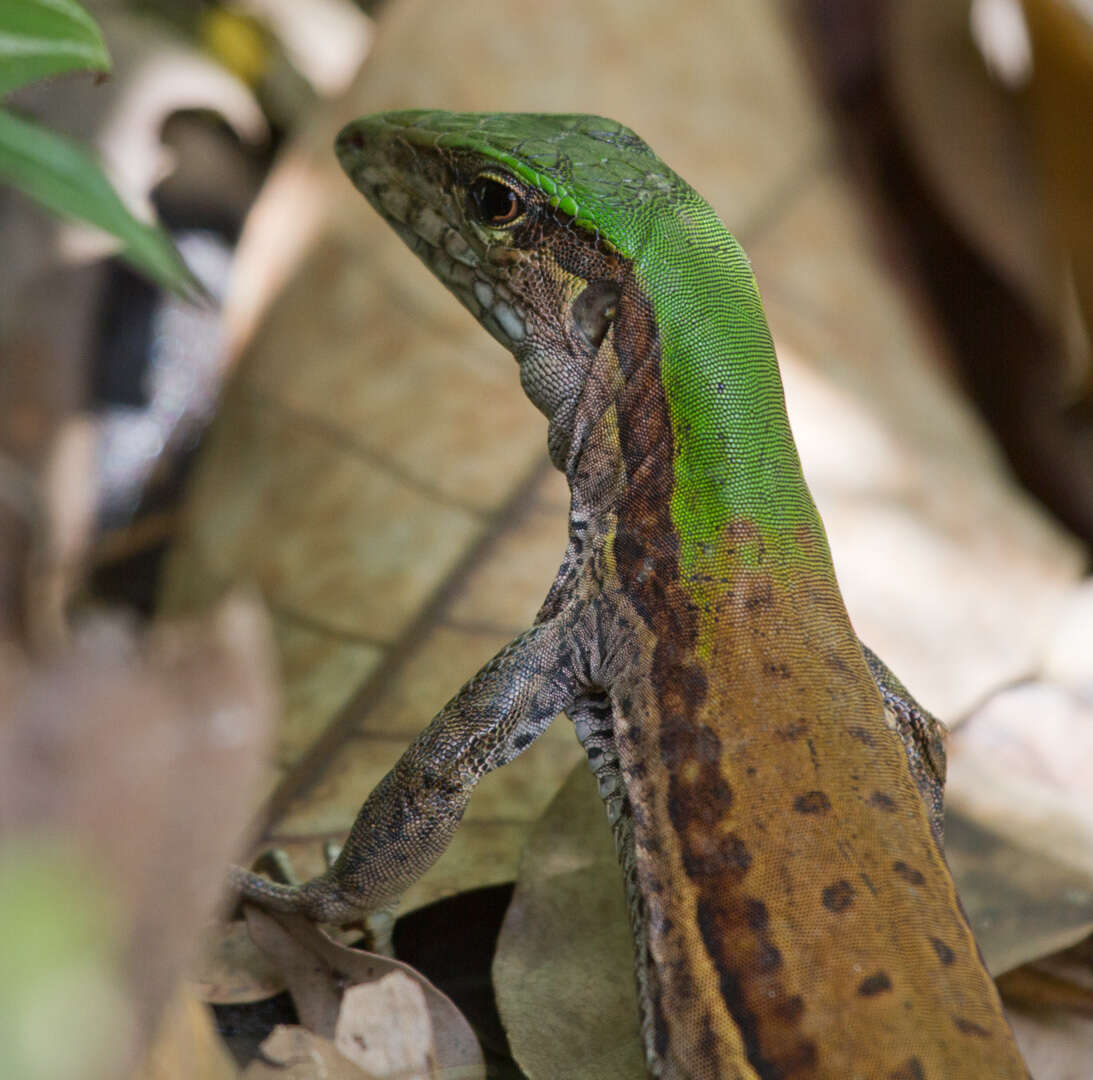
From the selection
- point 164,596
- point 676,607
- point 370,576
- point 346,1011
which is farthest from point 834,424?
point 346,1011

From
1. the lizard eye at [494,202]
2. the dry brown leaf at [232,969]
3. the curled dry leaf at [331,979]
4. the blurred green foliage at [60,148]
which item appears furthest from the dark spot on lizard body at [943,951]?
the blurred green foliage at [60,148]

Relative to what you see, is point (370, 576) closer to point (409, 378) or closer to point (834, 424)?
point (409, 378)

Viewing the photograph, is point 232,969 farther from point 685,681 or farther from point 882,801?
point 882,801

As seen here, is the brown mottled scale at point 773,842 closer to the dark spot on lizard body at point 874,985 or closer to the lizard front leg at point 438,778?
the dark spot on lizard body at point 874,985

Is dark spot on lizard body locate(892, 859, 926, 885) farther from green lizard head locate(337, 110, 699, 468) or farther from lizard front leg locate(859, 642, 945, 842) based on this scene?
green lizard head locate(337, 110, 699, 468)

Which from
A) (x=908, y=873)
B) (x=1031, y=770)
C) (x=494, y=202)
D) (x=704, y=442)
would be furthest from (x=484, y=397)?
(x=908, y=873)
